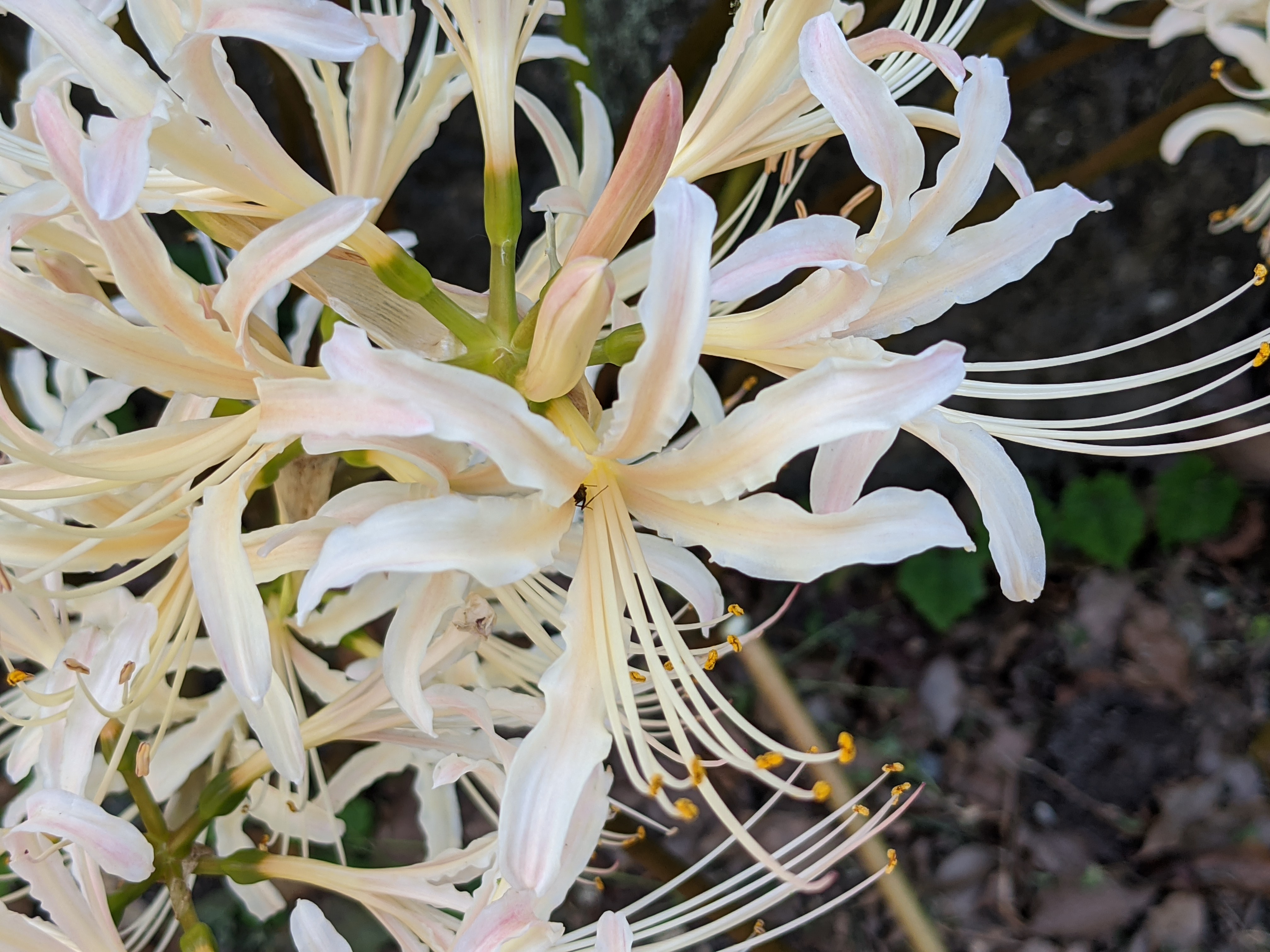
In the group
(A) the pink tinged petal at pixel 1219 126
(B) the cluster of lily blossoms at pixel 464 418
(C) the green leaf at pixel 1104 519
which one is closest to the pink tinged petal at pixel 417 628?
(B) the cluster of lily blossoms at pixel 464 418

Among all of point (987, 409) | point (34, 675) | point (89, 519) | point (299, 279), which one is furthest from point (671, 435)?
point (987, 409)

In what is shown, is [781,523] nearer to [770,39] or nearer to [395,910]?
[770,39]

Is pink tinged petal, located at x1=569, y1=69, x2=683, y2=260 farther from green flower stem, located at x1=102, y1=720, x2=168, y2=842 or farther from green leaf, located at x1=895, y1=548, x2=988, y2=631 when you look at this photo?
green leaf, located at x1=895, y1=548, x2=988, y2=631

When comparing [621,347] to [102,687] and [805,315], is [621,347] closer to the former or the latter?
[805,315]

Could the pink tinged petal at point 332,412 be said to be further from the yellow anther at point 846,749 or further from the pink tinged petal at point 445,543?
the yellow anther at point 846,749

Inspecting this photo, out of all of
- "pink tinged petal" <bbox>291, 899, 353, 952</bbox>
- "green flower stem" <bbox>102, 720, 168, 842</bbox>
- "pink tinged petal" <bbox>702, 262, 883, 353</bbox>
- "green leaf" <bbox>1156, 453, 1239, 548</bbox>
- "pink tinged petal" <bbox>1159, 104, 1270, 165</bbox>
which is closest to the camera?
"pink tinged petal" <bbox>702, 262, 883, 353</bbox>

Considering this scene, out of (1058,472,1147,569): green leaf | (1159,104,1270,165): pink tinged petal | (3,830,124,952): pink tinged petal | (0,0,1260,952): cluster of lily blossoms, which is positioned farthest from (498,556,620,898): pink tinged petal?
(1058,472,1147,569): green leaf
